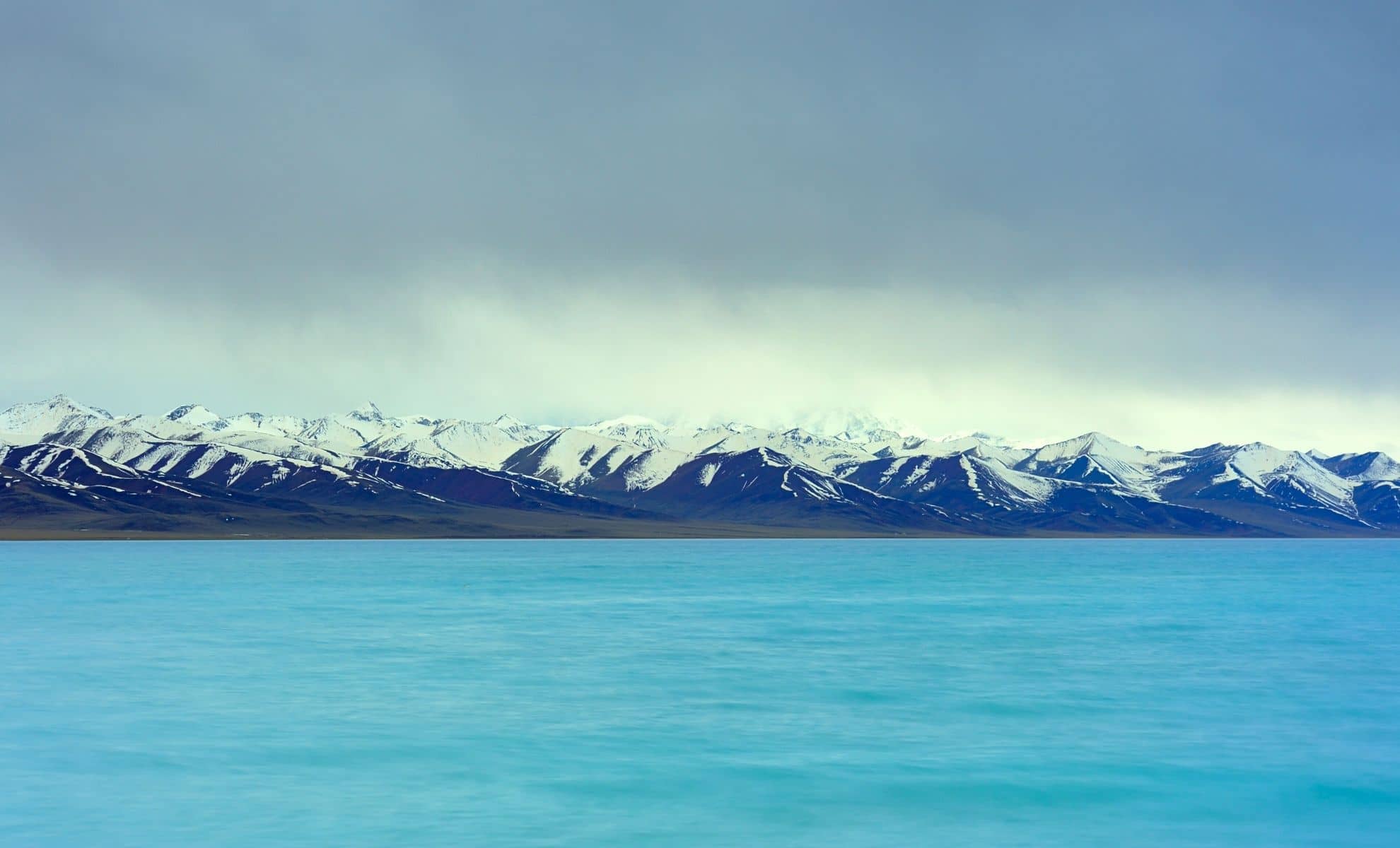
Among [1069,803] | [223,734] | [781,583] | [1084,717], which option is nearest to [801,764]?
[1069,803]

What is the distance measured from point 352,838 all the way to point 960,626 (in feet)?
170

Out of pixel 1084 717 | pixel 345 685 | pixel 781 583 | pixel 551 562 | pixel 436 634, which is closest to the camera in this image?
pixel 1084 717

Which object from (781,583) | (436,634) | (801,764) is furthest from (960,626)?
(781,583)

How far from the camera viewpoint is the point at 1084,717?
41.6 m

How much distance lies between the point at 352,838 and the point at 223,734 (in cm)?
1289

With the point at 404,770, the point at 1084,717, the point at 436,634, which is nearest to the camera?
the point at 404,770

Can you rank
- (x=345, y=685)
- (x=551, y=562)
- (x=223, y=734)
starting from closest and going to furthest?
(x=223, y=734), (x=345, y=685), (x=551, y=562)

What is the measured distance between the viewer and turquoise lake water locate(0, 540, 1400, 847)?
28.5 meters

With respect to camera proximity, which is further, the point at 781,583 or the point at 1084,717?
the point at 781,583

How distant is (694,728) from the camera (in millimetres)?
39750

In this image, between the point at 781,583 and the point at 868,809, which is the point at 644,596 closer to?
the point at 781,583

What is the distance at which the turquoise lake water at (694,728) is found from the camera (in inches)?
1123

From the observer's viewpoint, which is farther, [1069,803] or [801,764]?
[801,764]

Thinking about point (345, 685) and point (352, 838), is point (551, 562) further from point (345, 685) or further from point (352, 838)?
point (352, 838)
